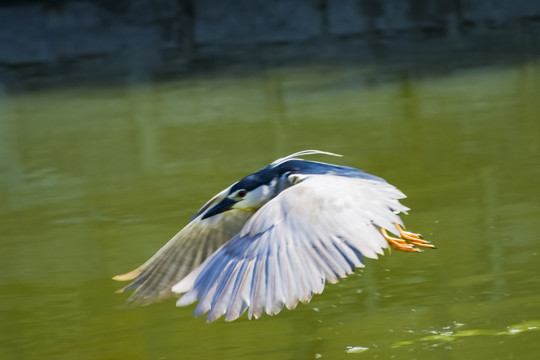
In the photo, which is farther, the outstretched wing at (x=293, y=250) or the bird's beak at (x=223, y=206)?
the bird's beak at (x=223, y=206)

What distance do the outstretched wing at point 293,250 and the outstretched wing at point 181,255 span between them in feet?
1.60

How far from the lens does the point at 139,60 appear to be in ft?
31.0

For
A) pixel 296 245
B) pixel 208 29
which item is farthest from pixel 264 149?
pixel 208 29

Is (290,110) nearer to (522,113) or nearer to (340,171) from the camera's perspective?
(522,113)

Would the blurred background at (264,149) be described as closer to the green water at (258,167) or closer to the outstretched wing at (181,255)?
the green water at (258,167)

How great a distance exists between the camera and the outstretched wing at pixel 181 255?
11.6 feet

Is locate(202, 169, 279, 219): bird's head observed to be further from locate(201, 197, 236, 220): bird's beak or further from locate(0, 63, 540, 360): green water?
locate(0, 63, 540, 360): green water

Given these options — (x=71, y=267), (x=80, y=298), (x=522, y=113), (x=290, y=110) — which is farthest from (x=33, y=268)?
(x=522, y=113)

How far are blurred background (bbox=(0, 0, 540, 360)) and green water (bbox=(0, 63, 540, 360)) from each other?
1 centimetres

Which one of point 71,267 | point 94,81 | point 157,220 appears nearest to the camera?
point 71,267

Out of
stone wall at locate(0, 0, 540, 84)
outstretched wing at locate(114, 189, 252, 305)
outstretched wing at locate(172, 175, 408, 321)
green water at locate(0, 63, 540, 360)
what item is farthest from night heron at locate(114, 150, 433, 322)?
stone wall at locate(0, 0, 540, 84)

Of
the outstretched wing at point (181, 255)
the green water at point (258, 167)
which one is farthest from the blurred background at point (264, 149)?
the outstretched wing at point (181, 255)

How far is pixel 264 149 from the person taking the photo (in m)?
6.15

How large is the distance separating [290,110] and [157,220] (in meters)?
2.32
